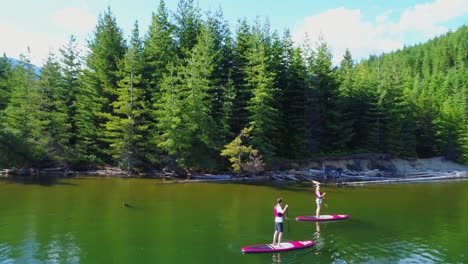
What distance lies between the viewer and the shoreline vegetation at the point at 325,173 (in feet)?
150

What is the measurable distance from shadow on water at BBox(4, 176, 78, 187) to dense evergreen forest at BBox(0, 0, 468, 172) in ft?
10.2

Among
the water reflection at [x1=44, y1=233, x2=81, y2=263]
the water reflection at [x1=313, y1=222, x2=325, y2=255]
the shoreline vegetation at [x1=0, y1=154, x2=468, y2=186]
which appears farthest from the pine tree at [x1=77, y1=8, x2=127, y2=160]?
the water reflection at [x1=313, y1=222, x2=325, y2=255]

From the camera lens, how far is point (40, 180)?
4116 centimetres

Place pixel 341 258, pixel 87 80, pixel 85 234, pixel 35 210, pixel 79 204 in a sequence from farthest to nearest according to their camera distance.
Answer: pixel 87 80, pixel 79 204, pixel 35 210, pixel 85 234, pixel 341 258

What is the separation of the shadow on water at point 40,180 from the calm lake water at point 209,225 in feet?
2.59

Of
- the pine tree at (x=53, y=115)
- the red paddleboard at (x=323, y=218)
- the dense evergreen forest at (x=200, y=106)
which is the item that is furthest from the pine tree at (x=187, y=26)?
the red paddleboard at (x=323, y=218)

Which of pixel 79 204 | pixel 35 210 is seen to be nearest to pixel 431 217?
pixel 79 204

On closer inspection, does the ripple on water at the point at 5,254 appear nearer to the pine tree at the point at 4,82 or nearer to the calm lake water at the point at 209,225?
the calm lake water at the point at 209,225

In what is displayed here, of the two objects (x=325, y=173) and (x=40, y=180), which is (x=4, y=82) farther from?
(x=325, y=173)

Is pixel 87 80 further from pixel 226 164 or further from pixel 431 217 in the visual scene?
pixel 431 217

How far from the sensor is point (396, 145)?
2420 inches

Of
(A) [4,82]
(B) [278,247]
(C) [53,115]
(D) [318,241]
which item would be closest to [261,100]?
(C) [53,115]

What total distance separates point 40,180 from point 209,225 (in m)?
26.9

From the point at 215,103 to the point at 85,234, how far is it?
33.5 m
